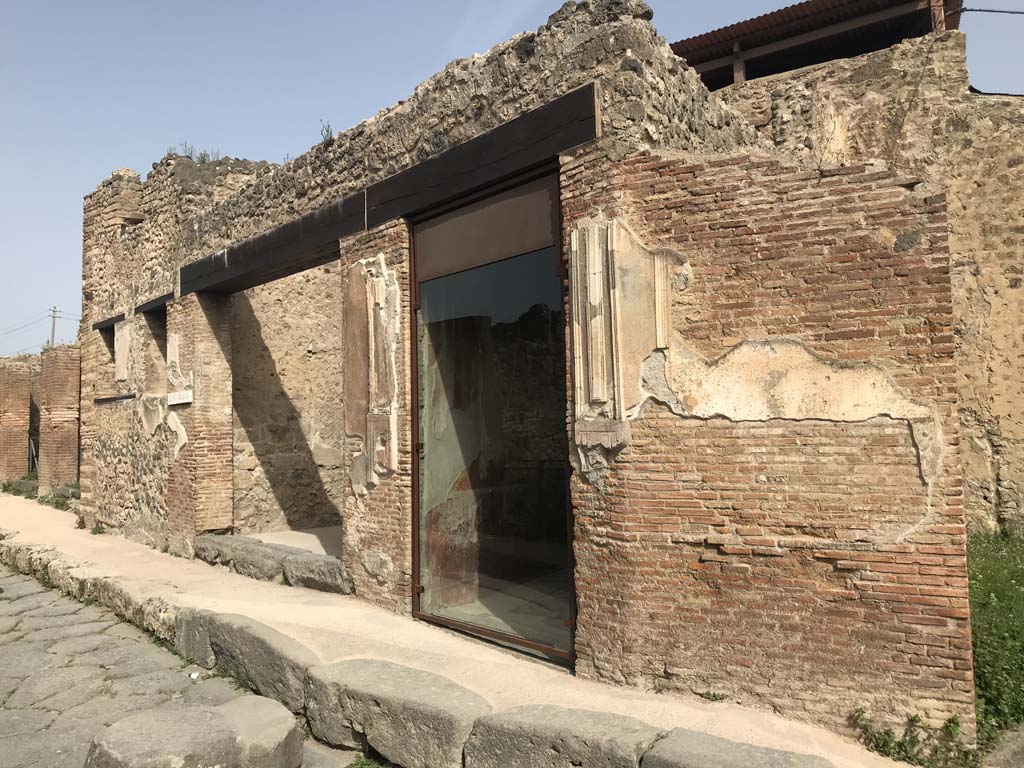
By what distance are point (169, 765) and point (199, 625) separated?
235 centimetres

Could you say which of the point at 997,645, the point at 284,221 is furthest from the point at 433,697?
the point at 284,221

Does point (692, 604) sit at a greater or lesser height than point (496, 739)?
greater

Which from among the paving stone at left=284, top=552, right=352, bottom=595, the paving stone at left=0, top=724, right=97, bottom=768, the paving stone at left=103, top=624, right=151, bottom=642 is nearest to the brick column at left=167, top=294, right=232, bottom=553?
the paving stone at left=103, top=624, right=151, bottom=642

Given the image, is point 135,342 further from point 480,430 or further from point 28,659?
point 480,430

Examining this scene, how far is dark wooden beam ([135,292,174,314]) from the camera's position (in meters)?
8.36

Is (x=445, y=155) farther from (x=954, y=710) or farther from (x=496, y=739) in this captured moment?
(x=954, y=710)

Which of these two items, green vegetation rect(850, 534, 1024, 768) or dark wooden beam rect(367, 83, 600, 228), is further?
dark wooden beam rect(367, 83, 600, 228)

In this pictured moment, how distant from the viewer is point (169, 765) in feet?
9.03

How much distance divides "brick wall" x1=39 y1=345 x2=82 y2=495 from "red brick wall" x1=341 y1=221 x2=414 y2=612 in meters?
10.3

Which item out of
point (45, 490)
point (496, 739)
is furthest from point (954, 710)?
point (45, 490)

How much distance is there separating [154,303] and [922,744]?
29.2ft

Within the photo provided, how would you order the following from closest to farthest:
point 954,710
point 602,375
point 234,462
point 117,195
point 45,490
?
point 954,710 → point 602,375 → point 234,462 → point 117,195 → point 45,490

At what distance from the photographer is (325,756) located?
12.0 feet

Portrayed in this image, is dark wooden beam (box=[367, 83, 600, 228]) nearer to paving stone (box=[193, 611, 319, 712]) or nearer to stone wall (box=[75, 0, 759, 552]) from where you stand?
stone wall (box=[75, 0, 759, 552])
